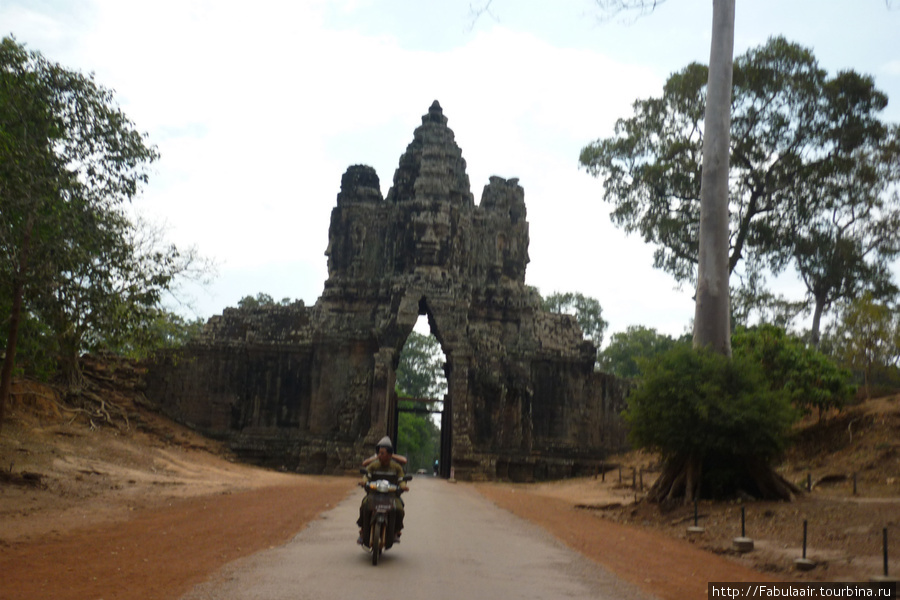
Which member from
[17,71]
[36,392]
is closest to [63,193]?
[17,71]

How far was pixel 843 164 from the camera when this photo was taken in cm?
2294

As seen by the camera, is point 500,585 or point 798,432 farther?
point 798,432

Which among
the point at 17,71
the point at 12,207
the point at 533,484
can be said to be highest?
the point at 17,71

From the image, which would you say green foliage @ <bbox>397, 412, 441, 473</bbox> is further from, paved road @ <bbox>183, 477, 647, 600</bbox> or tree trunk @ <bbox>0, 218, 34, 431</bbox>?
paved road @ <bbox>183, 477, 647, 600</bbox>

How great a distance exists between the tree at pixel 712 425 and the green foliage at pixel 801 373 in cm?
444

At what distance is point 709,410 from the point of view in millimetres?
12891

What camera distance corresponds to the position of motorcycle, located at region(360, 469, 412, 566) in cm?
727

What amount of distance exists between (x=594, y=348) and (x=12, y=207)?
1965cm

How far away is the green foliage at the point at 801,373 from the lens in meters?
18.4

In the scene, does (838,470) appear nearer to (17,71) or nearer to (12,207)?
(12,207)

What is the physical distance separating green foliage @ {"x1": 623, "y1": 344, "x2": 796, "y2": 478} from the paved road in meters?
3.90

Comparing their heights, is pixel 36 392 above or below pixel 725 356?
below

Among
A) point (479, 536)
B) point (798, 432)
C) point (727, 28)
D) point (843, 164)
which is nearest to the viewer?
point (479, 536)

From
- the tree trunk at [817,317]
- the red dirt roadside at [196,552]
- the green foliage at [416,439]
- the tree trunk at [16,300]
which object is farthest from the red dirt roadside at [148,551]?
the green foliage at [416,439]
